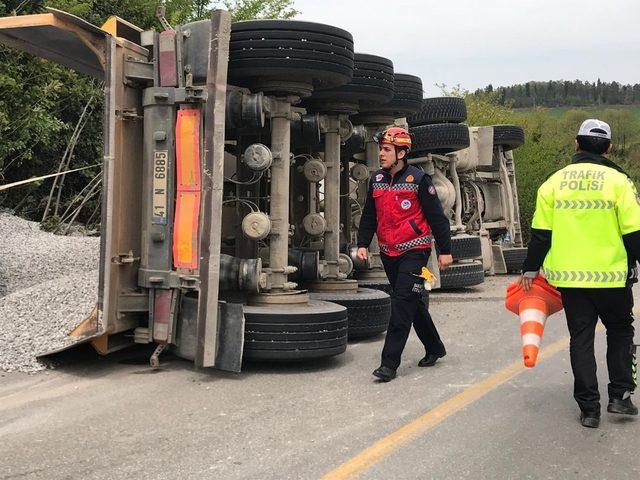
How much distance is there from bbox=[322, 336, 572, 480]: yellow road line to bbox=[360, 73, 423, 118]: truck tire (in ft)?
11.9

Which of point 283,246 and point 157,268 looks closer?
point 157,268

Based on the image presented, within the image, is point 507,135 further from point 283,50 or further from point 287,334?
point 287,334

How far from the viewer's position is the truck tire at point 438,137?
39.5 feet

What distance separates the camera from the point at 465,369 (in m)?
6.40

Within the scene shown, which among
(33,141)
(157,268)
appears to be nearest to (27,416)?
(157,268)

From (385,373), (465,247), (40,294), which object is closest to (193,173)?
(385,373)

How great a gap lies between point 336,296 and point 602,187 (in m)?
3.33

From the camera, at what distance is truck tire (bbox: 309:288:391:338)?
294 inches

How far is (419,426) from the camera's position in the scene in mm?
4754

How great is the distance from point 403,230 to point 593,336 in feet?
5.85

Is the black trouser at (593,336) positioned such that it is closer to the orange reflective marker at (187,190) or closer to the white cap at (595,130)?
the white cap at (595,130)

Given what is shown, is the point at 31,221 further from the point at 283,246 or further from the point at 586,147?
the point at 586,147

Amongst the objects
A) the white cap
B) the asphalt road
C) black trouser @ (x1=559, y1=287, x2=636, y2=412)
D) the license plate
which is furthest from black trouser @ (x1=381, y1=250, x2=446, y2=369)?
the license plate

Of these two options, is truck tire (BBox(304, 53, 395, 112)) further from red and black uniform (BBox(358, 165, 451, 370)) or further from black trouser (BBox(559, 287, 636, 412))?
black trouser (BBox(559, 287, 636, 412))
